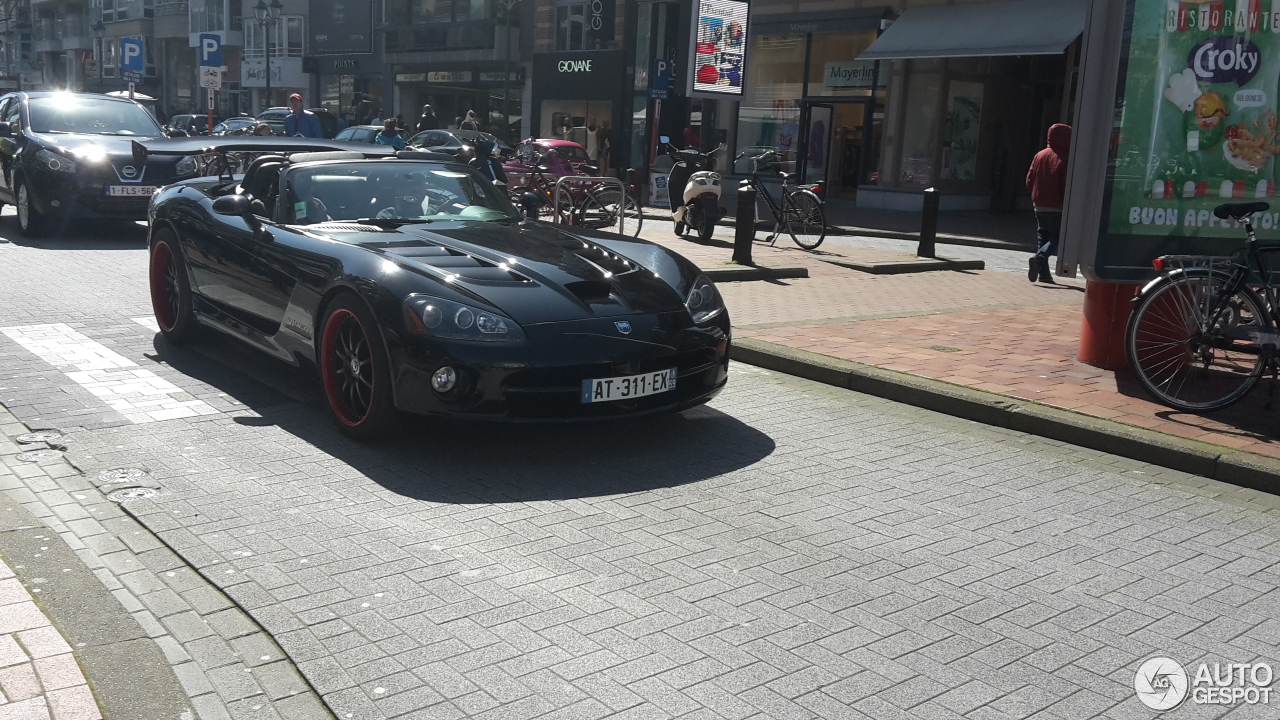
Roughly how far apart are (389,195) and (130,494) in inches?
102

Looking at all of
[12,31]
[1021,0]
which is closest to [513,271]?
[1021,0]

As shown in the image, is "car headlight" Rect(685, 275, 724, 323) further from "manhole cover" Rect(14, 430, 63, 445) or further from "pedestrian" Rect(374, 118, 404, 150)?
"pedestrian" Rect(374, 118, 404, 150)

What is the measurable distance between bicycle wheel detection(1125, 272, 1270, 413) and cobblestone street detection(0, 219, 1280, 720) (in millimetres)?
927

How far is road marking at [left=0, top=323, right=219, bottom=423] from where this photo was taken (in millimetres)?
6230

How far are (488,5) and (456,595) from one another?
38.8 meters

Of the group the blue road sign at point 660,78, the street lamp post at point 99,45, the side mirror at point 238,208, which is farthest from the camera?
the street lamp post at point 99,45

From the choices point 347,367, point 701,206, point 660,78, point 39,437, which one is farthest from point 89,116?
point 660,78

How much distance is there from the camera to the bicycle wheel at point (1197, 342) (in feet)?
20.6

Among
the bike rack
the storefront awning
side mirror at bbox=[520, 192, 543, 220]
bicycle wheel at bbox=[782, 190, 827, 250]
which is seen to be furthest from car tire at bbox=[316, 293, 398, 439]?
the storefront awning

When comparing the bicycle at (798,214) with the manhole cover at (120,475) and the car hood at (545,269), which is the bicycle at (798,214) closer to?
the car hood at (545,269)

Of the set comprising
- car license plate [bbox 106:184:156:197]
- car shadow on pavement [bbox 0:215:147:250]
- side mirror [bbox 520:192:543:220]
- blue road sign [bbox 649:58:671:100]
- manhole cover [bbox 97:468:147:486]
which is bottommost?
manhole cover [bbox 97:468:147:486]

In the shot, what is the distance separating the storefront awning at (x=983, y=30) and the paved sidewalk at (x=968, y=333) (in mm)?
9092

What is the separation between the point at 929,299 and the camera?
11.3 m

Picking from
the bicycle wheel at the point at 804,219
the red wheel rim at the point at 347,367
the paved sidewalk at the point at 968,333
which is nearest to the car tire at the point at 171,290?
the red wheel rim at the point at 347,367
